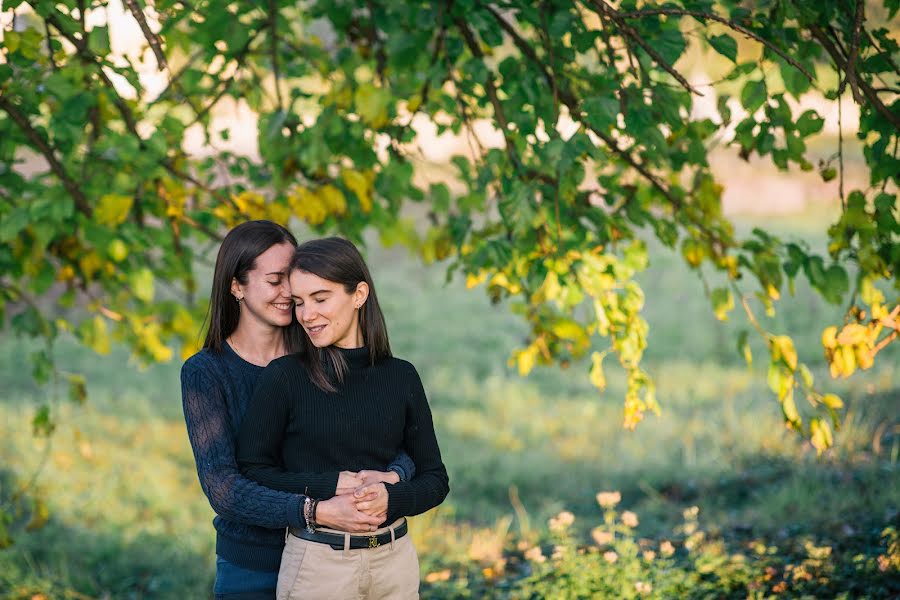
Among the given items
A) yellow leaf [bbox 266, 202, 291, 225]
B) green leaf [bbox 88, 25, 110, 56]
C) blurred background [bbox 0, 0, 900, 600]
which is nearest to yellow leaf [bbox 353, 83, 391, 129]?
yellow leaf [bbox 266, 202, 291, 225]

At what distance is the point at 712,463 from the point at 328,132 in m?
4.04

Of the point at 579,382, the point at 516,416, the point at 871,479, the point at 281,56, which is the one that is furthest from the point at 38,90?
the point at 579,382

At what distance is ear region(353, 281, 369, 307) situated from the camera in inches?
88.1

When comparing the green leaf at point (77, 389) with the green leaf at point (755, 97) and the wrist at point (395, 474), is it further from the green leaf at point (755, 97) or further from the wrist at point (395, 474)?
the green leaf at point (755, 97)

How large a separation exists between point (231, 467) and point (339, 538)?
0.28 m

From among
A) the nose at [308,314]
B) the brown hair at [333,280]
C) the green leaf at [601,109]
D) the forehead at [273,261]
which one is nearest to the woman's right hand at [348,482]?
the brown hair at [333,280]

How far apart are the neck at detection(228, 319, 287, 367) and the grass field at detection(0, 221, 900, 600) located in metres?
1.81

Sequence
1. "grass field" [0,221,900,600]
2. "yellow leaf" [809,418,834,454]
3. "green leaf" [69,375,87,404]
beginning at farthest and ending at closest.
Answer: "green leaf" [69,375,87,404]
"grass field" [0,221,900,600]
"yellow leaf" [809,418,834,454]

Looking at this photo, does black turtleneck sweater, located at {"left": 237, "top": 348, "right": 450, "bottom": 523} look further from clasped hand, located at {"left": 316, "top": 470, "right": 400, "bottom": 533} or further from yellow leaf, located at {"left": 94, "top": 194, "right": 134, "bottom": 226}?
yellow leaf, located at {"left": 94, "top": 194, "right": 134, "bottom": 226}

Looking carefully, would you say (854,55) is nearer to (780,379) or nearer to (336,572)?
(780,379)

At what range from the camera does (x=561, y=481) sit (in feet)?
22.8

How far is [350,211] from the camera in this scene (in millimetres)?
4082

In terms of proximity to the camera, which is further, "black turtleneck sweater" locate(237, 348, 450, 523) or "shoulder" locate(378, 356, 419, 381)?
"shoulder" locate(378, 356, 419, 381)

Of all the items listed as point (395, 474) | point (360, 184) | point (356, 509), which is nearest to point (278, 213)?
point (360, 184)
